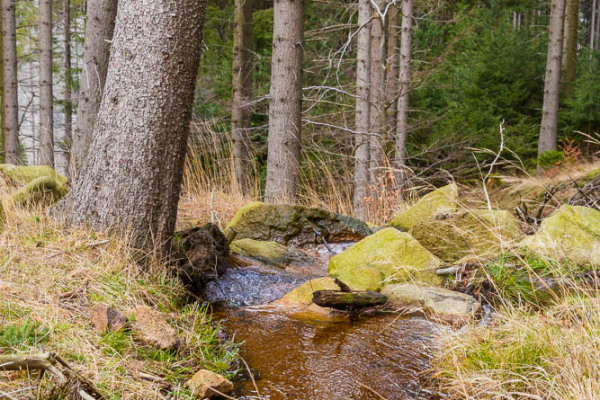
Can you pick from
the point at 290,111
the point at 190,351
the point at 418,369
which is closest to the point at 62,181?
the point at 290,111

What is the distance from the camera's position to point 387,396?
251cm

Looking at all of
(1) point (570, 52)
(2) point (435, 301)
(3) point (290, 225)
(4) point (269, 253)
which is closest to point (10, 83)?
(3) point (290, 225)

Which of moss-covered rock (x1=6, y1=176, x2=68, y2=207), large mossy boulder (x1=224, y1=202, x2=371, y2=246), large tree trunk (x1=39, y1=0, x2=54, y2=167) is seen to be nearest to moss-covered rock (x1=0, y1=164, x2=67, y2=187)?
moss-covered rock (x1=6, y1=176, x2=68, y2=207)

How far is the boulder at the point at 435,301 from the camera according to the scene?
Answer: 346cm

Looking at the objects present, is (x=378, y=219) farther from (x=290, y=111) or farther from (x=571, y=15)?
(x=571, y=15)

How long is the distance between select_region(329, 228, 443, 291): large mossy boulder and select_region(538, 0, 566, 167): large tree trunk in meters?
8.02

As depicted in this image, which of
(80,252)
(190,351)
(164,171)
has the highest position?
(164,171)

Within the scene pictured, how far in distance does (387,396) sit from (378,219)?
476 cm

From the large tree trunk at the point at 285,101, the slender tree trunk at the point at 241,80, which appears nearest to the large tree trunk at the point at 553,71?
the slender tree trunk at the point at 241,80

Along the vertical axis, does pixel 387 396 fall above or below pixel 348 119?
below

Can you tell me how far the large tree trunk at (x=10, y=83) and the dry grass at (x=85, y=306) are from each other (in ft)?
24.5

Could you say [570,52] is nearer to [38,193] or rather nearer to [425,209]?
[425,209]

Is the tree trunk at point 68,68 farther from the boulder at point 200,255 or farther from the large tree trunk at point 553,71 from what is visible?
the large tree trunk at point 553,71

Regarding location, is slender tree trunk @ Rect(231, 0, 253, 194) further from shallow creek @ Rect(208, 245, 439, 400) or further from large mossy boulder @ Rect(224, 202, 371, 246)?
shallow creek @ Rect(208, 245, 439, 400)
